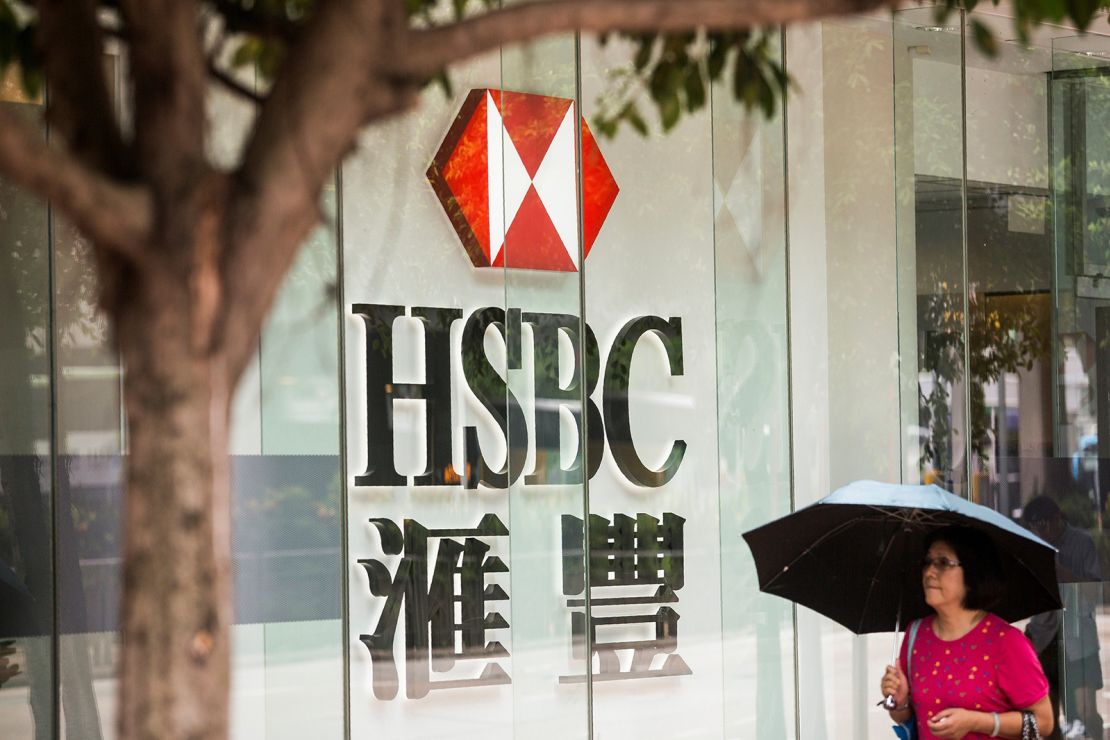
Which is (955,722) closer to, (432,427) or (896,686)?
(896,686)

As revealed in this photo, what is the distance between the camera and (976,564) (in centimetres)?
546

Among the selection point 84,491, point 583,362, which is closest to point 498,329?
point 583,362

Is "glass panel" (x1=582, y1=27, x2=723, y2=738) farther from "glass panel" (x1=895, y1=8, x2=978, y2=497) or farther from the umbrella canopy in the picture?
the umbrella canopy

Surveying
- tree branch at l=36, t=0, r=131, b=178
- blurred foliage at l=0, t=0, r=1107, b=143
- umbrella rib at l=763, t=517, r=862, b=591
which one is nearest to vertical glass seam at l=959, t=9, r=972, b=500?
umbrella rib at l=763, t=517, r=862, b=591

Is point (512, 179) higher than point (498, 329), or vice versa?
point (512, 179)

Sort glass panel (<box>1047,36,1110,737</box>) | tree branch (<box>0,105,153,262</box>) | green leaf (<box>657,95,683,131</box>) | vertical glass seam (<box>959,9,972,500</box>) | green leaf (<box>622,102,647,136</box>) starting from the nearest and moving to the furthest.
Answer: tree branch (<box>0,105,153,262</box>), green leaf (<box>657,95,683,131</box>), green leaf (<box>622,102,647,136</box>), vertical glass seam (<box>959,9,972,500</box>), glass panel (<box>1047,36,1110,737</box>)

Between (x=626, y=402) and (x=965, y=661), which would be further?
(x=626, y=402)

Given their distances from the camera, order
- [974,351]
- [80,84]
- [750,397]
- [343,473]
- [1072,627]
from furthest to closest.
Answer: [1072,627], [974,351], [750,397], [343,473], [80,84]

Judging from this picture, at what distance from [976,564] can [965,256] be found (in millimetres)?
4794

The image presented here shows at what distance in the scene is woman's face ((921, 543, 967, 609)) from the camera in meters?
5.45

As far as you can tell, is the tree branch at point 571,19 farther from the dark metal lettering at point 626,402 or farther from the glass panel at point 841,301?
the glass panel at point 841,301

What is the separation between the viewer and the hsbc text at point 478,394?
7773 mm

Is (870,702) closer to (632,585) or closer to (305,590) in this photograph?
(632,585)

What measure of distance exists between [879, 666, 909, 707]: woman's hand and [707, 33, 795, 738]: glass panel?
3.48m
